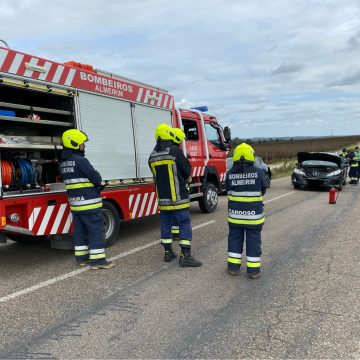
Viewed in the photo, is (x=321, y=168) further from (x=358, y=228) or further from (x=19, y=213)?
(x=19, y=213)

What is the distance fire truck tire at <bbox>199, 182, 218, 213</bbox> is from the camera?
10.3 metres

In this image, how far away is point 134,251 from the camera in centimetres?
655

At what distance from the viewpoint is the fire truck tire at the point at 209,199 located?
33.7ft

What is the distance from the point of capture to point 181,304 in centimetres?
427

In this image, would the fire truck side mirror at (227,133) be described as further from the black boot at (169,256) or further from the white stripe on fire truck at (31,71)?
the white stripe on fire truck at (31,71)

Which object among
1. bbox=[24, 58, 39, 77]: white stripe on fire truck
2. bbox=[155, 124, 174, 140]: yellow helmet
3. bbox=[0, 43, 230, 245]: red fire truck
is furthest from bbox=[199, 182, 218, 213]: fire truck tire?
bbox=[24, 58, 39, 77]: white stripe on fire truck

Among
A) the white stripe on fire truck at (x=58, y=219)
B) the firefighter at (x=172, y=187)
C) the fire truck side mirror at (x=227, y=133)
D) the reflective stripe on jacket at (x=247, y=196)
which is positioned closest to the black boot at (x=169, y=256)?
the firefighter at (x=172, y=187)

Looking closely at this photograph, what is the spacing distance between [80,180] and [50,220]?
31.4 inches

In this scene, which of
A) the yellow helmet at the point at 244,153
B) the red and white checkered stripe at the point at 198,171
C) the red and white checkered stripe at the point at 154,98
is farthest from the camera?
the red and white checkered stripe at the point at 198,171

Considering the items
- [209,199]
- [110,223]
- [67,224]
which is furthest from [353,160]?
[67,224]

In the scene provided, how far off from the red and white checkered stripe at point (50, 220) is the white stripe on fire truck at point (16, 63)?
187cm

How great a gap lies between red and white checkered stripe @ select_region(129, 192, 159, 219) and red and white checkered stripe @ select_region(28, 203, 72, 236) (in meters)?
1.45

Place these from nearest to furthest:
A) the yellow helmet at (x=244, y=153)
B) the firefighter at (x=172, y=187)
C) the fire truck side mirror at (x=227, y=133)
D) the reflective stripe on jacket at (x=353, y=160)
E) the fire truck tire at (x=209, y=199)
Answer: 1. the yellow helmet at (x=244, y=153)
2. the firefighter at (x=172, y=187)
3. the fire truck tire at (x=209, y=199)
4. the fire truck side mirror at (x=227, y=133)
5. the reflective stripe on jacket at (x=353, y=160)

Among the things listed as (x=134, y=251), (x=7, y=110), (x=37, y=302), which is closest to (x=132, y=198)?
(x=134, y=251)
